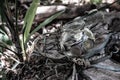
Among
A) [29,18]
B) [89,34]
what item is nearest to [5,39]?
[29,18]

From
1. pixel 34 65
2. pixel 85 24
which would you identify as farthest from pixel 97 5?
pixel 34 65

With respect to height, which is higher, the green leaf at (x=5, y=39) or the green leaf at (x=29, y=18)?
the green leaf at (x=29, y=18)

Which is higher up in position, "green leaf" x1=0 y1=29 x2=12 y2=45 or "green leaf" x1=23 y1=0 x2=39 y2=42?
"green leaf" x1=23 y1=0 x2=39 y2=42

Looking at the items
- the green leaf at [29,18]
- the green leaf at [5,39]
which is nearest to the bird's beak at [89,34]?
the green leaf at [29,18]

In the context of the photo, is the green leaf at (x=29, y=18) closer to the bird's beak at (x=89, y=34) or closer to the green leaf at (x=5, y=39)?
the green leaf at (x=5, y=39)

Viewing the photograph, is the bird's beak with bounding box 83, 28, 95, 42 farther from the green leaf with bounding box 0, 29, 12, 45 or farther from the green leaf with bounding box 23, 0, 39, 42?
the green leaf with bounding box 0, 29, 12, 45

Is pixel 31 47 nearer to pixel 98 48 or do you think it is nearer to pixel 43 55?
pixel 43 55

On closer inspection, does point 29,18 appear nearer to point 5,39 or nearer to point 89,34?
point 5,39

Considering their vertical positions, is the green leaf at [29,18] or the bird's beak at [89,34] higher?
the green leaf at [29,18]

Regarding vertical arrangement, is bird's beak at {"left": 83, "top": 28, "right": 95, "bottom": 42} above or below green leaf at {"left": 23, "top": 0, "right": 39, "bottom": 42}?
below

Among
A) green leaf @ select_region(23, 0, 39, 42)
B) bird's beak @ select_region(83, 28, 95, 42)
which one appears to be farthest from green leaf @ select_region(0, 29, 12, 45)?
bird's beak @ select_region(83, 28, 95, 42)

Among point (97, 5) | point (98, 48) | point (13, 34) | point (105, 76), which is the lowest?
point (105, 76)
